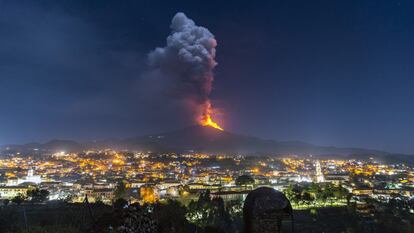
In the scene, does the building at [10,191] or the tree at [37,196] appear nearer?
the tree at [37,196]

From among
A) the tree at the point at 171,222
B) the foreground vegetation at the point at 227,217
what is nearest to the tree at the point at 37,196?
the foreground vegetation at the point at 227,217

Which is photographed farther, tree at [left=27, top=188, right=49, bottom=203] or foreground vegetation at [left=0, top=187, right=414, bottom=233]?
tree at [left=27, top=188, right=49, bottom=203]

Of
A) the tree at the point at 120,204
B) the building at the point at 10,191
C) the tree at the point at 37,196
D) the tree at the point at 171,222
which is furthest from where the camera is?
the building at the point at 10,191

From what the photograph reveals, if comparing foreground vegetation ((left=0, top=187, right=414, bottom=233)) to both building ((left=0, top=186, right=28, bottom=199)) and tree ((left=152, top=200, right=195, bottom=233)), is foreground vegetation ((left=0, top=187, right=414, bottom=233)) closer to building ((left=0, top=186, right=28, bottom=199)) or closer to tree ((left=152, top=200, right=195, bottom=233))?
tree ((left=152, top=200, right=195, bottom=233))

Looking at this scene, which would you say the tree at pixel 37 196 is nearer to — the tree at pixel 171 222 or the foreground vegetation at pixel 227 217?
the foreground vegetation at pixel 227 217

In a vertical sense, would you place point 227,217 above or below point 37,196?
below

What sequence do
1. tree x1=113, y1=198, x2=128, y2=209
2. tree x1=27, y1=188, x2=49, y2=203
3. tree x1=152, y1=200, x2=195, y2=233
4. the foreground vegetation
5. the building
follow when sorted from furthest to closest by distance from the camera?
the building → tree x1=27, y1=188, x2=49, y2=203 → the foreground vegetation → tree x1=152, y1=200, x2=195, y2=233 → tree x1=113, y1=198, x2=128, y2=209

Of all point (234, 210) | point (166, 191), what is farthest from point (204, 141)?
point (234, 210)

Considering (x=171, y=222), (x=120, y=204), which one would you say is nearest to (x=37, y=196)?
(x=171, y=222)

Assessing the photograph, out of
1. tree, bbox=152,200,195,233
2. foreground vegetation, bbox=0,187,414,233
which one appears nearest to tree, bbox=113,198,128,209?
foreground vegetation, bbox=0,187,414,233

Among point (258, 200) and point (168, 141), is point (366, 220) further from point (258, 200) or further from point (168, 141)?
point (168, 141)

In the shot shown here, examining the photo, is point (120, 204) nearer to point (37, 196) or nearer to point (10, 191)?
point (37, 196)
